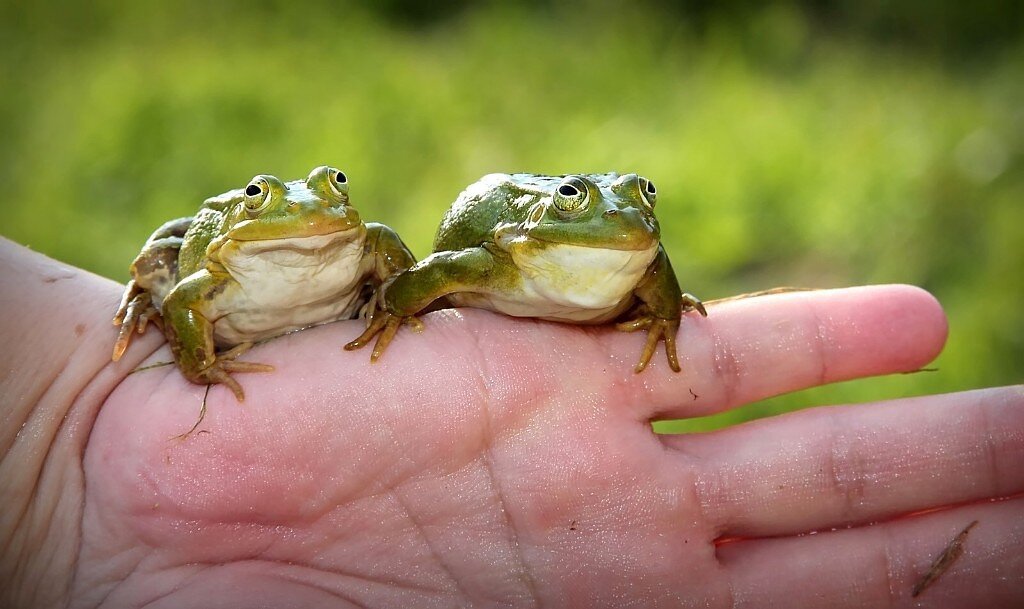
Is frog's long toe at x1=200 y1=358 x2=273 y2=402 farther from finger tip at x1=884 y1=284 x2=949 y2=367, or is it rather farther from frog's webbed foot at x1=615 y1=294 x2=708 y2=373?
finger tip at x1=884 y1=284 x2=949 y2=367

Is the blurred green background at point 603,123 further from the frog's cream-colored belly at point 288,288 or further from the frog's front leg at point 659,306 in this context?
the frog's cream-colored belly at point 288,288

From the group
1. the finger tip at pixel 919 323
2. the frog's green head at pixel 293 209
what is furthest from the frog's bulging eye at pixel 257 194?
the finger tip at pixel 919 323

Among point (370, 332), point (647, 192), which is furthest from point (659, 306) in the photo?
point (370, 332)

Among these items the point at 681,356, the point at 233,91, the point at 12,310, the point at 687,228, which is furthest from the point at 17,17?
the point at 681,356

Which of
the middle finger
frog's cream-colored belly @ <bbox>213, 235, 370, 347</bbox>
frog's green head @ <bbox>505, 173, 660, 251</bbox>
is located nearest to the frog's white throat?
frog's cream-colored belly @ <bbox>213, 235, 370, 347</bbox>

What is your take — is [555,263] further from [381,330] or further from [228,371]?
[228,371]

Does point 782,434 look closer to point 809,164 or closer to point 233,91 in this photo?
point 809,164

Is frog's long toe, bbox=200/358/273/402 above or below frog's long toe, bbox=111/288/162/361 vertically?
below
